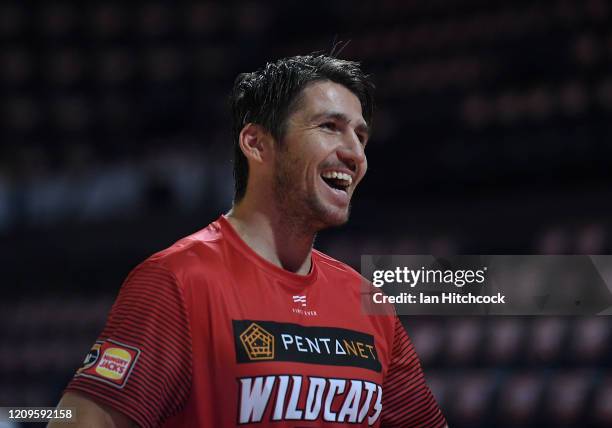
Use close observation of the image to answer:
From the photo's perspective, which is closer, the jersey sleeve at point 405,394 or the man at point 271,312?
the man at point 271,312

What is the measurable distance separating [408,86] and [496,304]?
5.48 m

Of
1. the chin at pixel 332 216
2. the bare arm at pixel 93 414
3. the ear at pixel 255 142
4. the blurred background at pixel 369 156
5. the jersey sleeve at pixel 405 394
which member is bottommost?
the bare arm at pixel 93 414

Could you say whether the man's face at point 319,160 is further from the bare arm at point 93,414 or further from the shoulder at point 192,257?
the bare arm at point 93,414

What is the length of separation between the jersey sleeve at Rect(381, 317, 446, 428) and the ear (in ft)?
1.85

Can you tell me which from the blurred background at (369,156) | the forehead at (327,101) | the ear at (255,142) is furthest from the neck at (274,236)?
the blurred background at (369,156)

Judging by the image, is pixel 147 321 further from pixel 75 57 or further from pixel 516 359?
pixel 75 57

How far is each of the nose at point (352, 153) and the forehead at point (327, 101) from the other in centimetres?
6

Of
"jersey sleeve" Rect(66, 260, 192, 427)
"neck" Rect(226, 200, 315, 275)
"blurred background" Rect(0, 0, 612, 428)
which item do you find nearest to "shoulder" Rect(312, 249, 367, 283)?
"neck" Rect(226, 200, 315, 275)

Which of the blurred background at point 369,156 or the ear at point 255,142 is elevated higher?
the blurred background at point 369,156

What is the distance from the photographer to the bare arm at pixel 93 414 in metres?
1.75

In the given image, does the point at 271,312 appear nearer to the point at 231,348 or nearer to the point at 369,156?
the point at 231,348

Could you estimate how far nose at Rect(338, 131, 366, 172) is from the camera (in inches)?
83.9

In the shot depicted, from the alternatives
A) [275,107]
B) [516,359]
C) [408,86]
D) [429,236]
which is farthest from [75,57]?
[275,107]

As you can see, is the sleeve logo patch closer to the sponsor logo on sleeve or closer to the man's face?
the sponsor logo on sleeve
